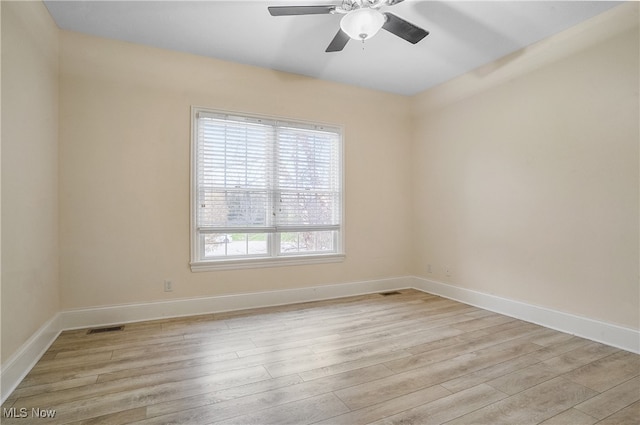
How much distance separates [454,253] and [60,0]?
4.86m

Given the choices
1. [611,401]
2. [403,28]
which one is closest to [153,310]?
[403,28]

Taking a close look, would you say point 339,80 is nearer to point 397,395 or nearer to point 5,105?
point 5,105

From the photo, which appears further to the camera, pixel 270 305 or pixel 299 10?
pixel 270 305

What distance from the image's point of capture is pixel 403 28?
251 centimetres

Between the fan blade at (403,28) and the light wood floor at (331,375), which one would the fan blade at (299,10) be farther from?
→ the light wood floor at (331,375)

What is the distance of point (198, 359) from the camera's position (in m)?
2.49

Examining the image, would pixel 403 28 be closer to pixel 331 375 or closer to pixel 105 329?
pixel 331 375

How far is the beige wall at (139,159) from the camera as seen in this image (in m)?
→ 3.10

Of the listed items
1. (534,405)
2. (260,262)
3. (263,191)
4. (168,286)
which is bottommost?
(534,405)

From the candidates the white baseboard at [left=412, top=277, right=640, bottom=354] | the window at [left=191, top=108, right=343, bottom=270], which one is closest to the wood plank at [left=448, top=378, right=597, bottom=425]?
the white baseboard at [left=412, top=277, right=640, bottom=354]

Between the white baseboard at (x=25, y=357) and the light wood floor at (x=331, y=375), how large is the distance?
6cm

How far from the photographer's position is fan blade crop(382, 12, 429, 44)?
2387 millimetres

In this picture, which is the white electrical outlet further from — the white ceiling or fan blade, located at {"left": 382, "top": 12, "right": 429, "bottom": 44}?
fan blade, located at {"left": 382, "top": 12, "right": 429, "bottom": 44}

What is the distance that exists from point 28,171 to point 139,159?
1010mm
